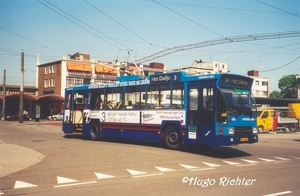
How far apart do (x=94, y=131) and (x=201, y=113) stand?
797 cm

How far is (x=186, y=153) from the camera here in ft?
45.7

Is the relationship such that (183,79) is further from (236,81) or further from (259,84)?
(259,84)

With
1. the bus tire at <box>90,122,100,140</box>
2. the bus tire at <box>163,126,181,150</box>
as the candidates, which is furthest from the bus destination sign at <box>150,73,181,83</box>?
the bus tire at <box>90,122,100,140</box>

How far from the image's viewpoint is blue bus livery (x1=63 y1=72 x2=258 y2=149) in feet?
42.5

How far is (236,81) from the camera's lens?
1368 centimetres

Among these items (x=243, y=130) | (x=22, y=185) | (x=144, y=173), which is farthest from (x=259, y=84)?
(x=22, y=185)

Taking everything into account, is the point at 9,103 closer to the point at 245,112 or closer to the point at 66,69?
the point at 66,69

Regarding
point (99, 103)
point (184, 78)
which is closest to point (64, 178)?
point (184, 78)

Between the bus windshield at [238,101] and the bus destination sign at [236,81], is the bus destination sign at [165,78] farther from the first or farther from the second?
the bus windshield at [238,101]

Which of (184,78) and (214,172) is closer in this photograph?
(214,172)

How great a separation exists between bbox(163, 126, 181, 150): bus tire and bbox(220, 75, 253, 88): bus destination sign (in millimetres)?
3140

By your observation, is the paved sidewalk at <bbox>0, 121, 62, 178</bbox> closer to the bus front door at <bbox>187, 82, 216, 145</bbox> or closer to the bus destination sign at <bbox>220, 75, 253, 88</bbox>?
the bus front door at <bbox>187, 82, 216, 145</bbox>

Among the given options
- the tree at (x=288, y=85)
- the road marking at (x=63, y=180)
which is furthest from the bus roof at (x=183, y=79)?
the tree at (x=288, y=85)

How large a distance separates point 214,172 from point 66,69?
53.7 meters
